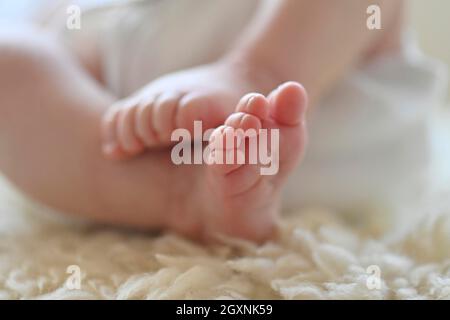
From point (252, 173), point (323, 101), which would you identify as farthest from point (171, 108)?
point (323, 101)

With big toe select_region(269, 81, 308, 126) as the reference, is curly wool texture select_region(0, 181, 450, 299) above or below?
below

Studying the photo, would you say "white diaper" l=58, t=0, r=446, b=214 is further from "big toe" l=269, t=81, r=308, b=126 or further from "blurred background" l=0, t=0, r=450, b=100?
"blurred background" l=0, t=0, r=450, b=100

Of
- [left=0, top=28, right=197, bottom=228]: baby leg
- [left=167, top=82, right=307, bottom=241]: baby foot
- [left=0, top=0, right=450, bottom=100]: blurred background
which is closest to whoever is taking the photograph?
[left=167, top=82, right=307, bottom=241]: baby foot

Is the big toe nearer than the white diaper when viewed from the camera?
Yes

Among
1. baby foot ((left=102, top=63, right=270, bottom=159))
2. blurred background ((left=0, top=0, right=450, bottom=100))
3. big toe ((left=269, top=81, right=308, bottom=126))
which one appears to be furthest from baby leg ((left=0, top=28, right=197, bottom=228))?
blurred background ((left=0, top=0, right=450, bottom=100))

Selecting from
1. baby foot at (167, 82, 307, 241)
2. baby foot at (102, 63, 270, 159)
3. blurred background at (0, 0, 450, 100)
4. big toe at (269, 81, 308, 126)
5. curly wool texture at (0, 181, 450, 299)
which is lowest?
curly wool texture at (0, 181, 450, 299)

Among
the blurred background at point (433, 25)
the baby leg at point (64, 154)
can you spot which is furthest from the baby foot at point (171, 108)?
the blurred background at point (433, 25)

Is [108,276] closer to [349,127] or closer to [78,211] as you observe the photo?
[78,211]

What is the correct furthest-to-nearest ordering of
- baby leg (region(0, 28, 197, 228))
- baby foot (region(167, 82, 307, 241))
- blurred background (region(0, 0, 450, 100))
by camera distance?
1. blurred background (region(0, 0, 450, 100))
2. baby leg (region(0, 28, 197, 228))
3. baby foot (region(167, 82, 307, 241))

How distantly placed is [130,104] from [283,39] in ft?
0.44

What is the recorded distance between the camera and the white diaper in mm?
587

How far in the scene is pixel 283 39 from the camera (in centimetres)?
50

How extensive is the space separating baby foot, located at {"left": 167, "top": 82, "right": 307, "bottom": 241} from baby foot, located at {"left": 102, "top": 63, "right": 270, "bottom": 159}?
0.04 m

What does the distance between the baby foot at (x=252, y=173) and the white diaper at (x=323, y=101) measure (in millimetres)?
115
